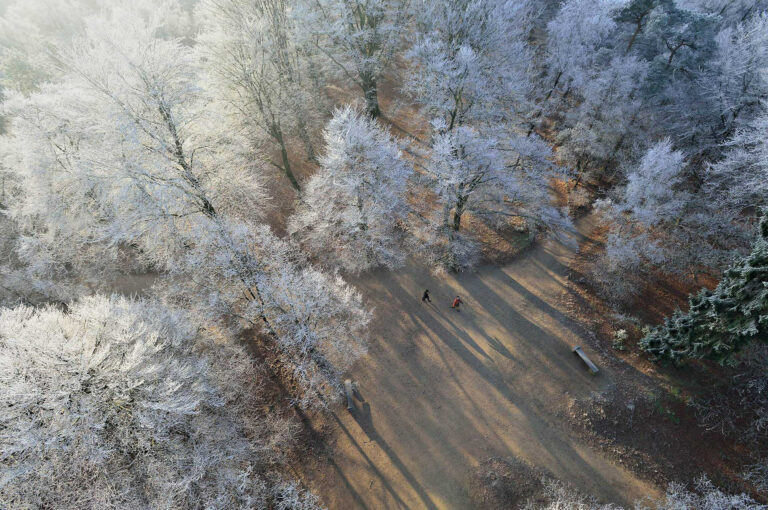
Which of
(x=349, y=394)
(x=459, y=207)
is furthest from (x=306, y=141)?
(x=349, y=394)

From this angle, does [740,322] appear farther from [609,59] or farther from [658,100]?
[609,59]

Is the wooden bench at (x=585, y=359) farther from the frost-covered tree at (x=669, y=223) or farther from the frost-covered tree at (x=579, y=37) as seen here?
the frost-covered tree at (x=579, y=37)

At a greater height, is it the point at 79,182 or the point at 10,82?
the point at 10,82

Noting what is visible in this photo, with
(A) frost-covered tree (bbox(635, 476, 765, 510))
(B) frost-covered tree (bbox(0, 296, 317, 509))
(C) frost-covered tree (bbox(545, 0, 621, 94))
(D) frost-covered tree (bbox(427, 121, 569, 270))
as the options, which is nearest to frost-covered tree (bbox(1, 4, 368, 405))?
(B) frost-covered tree (bbox(0, 296, 317, 509))

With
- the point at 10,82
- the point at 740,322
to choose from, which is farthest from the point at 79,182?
the point at 740,322

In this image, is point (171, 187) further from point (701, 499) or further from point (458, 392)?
point (701, 499)

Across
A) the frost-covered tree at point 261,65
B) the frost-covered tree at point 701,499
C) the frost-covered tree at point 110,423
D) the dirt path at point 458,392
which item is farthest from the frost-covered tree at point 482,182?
the frost-covered tree at point 110,423
